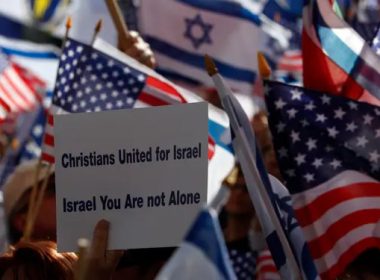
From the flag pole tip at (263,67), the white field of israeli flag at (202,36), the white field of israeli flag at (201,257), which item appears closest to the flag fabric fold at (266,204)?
the flag pole tip at (263,67)

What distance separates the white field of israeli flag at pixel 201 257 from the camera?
2629 millimetres

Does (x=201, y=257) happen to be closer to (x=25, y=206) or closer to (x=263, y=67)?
(x=263, y=67)

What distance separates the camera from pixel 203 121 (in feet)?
11.6

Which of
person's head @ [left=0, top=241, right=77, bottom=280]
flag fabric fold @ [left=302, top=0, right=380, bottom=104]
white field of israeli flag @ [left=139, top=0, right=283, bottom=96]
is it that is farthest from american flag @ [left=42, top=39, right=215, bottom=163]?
white field of israeli flag @ [left=139, top=0, right=283, bottom=96]

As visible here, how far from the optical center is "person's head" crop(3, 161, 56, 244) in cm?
489

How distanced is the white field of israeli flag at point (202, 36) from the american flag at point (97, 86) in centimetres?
299

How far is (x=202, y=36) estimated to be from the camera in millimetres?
8656

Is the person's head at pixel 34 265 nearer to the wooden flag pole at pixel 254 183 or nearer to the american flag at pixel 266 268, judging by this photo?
the wooden flag pole at pixel 254 183

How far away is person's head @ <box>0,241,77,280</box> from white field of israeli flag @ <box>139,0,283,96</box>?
4687mm

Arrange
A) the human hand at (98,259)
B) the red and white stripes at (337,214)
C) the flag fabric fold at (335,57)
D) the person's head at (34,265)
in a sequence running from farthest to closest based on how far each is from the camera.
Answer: the flag fabric fold at (335,57)
the red and white stripes at (337,214)
the person's head at (34,265)
the human hand at (98,259)

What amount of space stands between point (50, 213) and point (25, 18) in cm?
499

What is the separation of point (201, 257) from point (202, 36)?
611 centimetres

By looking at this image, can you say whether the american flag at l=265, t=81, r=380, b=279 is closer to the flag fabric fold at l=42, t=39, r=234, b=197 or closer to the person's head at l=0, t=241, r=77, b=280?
the flag fabric fold at l=42, t=39, r=234, b=197

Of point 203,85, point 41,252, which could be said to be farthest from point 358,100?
point 203,85
